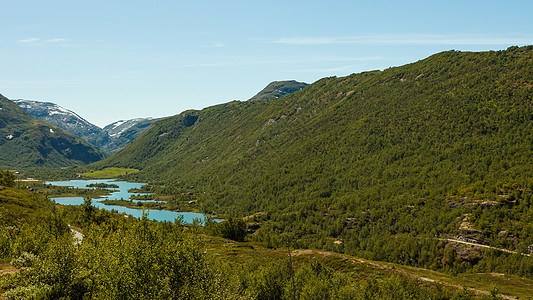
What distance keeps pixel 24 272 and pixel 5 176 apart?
216850mm

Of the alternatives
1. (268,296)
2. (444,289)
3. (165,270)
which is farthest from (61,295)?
(444,289)

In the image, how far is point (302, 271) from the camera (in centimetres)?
10500

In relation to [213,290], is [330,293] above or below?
below

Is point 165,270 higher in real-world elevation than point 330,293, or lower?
higher

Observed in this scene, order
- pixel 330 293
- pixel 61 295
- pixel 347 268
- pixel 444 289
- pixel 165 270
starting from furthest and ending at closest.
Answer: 1. pixel 347 268
2. pixel 444 289
3. pixel 330 293
4. pixel 165 270
5. pixel 61 295

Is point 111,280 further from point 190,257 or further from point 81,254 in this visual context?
point 190,257

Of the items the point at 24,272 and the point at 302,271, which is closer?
the point at 24,272

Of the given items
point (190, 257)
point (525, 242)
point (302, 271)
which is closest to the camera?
point (190, 257)

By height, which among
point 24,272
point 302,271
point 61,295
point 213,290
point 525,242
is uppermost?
point 24,272

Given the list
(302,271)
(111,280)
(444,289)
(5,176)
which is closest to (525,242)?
(444,289)

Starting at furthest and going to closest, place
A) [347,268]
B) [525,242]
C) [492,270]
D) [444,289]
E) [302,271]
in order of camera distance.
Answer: [525,242], [492,270], [347,268], [444,289], [302,271]

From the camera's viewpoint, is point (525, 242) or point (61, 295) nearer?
point (61, 295)

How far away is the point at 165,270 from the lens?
→ 135 feet

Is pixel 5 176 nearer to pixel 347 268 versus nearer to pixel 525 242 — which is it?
pixel 347 268
